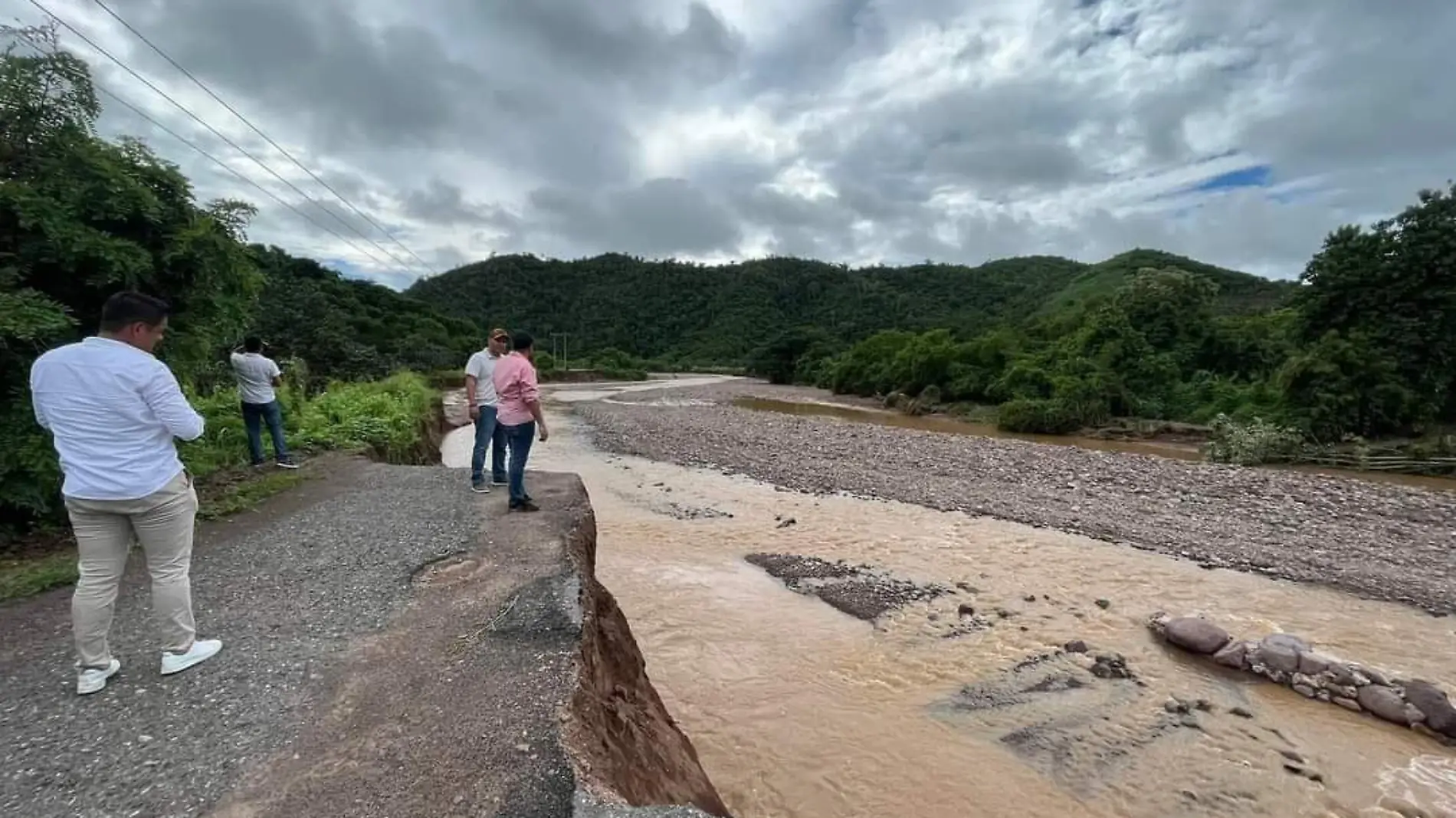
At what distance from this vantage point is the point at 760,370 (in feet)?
287

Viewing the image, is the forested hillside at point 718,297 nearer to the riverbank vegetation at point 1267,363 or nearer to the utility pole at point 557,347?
the utility pole at point 557,347

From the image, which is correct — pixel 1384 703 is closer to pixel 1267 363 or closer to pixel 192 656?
pixel 192 656

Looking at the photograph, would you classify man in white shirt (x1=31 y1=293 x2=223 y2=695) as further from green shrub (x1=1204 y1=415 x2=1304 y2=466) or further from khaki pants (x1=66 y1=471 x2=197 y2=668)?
green shrub (x1=1204 y1=415 x2=1304 y2=466)

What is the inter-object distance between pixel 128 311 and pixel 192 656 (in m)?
1.98

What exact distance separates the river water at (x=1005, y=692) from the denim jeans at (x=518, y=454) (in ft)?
6.61

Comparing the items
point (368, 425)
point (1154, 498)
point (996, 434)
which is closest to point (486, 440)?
point (368, 425)

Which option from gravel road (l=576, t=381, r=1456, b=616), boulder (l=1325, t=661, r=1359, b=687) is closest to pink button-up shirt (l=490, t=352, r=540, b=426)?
boulder (l=1325, t=661, r=1359, b=687)

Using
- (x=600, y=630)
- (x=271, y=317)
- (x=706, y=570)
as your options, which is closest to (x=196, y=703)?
(x=600, y=630)

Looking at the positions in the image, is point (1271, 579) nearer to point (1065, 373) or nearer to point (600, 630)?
point (600, 630)

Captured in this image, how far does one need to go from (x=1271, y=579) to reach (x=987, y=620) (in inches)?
199

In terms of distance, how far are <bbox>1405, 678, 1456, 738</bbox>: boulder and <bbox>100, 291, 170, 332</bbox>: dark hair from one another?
10204mm

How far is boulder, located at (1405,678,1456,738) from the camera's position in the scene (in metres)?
5.63

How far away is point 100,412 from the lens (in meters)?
3.37

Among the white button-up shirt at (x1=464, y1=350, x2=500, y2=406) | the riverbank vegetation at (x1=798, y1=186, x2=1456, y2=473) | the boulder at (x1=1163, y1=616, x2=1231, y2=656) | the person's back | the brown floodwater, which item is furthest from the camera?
the riverbank vegetation at (x1=798, y1=186, x2=1456, y2=473)
